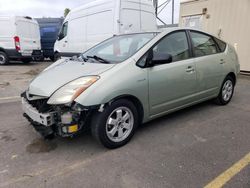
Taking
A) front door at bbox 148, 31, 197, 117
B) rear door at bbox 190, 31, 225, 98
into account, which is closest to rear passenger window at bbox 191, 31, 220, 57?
rear door at bbox 190, 31, 225, 98

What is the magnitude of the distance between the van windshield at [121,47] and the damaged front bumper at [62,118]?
2.98 ft

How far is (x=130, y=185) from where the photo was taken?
88.9 inches

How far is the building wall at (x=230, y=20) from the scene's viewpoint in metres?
8.12

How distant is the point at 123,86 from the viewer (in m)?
2.86

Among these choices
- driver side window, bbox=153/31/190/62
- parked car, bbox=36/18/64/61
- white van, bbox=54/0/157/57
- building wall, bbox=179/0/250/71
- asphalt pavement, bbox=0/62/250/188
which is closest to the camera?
asphalt pavement, bbox=0/62/250/188

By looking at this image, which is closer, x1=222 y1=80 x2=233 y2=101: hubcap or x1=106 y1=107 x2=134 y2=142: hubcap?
x1=106 y1=107 x2=134 y2=142: hubcap

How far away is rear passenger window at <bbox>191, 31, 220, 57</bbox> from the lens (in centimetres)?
392

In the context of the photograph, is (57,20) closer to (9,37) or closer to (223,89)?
(9,37)

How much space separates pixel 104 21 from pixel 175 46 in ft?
14.7

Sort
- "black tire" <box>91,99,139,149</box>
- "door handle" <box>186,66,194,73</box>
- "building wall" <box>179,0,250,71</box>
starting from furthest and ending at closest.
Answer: "building wall" <box>179,0,250,71</box> < "door handle" <box>186,66,194,73</box> < "black tire" <box>91,99,139,149</box>

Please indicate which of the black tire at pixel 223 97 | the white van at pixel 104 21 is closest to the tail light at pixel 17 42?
the white van at pixel 104 21

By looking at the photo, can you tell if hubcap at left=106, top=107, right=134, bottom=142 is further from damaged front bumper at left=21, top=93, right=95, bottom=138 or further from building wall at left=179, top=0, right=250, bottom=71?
building wall at left=179, top=0, right=250, bottom=71

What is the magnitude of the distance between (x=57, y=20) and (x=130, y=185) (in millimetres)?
13600

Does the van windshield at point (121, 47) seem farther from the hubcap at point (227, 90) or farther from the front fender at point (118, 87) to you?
the hubcap at point (227, 90)
